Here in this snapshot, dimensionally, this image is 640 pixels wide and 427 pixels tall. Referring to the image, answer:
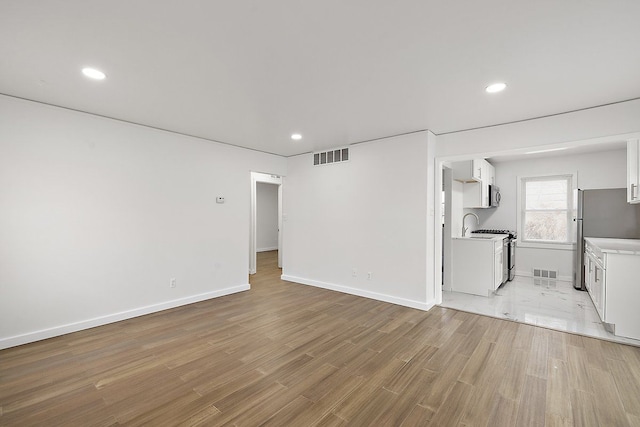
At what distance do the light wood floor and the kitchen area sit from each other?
1.92 feet

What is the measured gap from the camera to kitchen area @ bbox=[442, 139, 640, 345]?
320 cm

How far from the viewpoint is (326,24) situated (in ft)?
6.01

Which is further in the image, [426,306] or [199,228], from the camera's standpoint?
[199,228]

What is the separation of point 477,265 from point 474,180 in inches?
65.1

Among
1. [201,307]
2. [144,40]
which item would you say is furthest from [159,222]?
[144,40]

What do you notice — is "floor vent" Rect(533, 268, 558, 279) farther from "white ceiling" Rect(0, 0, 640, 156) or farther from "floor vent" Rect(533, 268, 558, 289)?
"white ceiling" Rect(0, 0, 640, 156)

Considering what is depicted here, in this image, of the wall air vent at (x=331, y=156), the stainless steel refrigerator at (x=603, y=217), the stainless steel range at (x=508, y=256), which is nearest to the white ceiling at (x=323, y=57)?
the wall air vent at (x=331, y=156)

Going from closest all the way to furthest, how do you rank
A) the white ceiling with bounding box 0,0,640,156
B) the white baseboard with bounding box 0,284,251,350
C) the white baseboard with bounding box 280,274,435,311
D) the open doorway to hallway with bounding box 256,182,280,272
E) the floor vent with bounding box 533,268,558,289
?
the white ceiling with bounding box 0,0,640,156, the white baseboard with bounding box 0,284,251,350, the white baseboard with bounding box 280,274,435,311, the floor vent with bounding box 533,268,558,289, the open doorway to hallway with bounding box 256,182,280,272

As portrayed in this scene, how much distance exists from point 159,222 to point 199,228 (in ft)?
2.03

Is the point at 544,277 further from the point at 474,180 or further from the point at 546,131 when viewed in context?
the point at 546,131

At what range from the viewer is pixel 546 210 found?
607 centimetres

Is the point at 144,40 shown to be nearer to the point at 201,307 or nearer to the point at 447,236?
the point at 201,307

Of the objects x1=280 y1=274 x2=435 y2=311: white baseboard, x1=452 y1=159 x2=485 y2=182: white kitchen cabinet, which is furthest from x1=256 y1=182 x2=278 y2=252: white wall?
x1=452 y1=159 x2=485 y2=182: white kitchen cabinet

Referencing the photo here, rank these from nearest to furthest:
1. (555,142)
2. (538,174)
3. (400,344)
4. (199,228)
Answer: (400,344) < (555,142) < (199,228) < (538,174)
